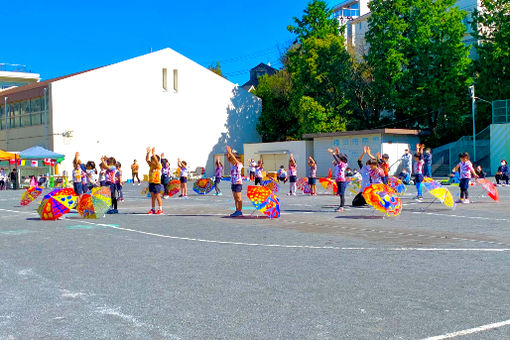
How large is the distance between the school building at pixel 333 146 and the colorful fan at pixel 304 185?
14475 mm

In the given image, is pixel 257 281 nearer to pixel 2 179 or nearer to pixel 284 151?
pixel 2 179

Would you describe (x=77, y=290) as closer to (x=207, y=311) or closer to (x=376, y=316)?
(x=207, y=311)

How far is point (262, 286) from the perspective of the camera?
21.7ft

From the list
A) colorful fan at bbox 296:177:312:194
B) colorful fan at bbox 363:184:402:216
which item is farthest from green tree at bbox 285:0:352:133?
colorful fan at bbox 363:184:402:216

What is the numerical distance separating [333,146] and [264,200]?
30.5 metres

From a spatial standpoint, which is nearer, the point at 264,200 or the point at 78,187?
the point at 264,200

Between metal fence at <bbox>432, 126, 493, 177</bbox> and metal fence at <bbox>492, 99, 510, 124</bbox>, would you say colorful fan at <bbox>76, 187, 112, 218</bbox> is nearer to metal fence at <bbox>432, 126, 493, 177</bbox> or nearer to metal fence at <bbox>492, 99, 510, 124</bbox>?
metal fence at <bbox>432, 126, 493, 177</bbox>

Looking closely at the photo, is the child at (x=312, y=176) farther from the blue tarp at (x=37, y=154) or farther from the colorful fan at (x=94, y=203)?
the blue tarp at (x=37, y=154)

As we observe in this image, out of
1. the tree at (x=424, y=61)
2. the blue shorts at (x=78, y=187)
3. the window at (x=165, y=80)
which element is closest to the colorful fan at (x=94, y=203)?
the blue shorts at (x=78, y=187)

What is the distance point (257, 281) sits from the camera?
6902 millimetres

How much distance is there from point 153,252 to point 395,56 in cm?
3809

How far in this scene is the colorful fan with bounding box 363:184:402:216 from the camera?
13.9m

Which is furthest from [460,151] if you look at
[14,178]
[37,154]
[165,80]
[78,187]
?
[78,187]

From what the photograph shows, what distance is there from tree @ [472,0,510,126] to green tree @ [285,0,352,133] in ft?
35.2
